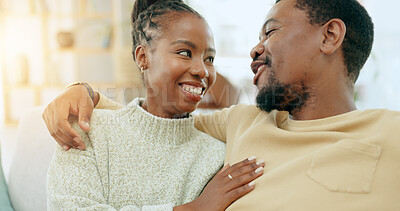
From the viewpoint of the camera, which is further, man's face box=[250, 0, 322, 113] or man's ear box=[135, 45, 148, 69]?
man's ear box=[135, 45, 148, 69]

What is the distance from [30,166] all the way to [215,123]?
793 millimetres

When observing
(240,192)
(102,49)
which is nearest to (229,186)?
(240,192)

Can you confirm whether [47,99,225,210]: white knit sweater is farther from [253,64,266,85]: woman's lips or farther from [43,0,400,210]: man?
[253,64,266,85]: woman's lips

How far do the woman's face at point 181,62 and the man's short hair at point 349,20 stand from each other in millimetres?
342

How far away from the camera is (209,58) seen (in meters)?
1.16

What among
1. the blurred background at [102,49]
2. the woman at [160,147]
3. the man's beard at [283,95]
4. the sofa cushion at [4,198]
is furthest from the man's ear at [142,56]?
the blurred background at [102,49]

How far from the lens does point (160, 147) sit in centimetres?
109

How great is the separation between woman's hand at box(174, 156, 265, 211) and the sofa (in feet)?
2.24

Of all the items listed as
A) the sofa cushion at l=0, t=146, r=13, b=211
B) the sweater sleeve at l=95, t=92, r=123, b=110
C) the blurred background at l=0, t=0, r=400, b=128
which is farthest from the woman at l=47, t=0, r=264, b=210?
the blurred background at l=0, t=0, r=400, b=128

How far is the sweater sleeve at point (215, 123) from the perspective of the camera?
1.24 meters

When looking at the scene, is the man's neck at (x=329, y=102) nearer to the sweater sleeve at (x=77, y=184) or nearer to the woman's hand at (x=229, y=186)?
the woman's hand at (x=229, y=186)

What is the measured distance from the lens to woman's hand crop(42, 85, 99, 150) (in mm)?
980

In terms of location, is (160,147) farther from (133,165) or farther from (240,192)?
(240,192)

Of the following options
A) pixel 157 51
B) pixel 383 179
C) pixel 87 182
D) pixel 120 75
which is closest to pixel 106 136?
pixel 87 182
